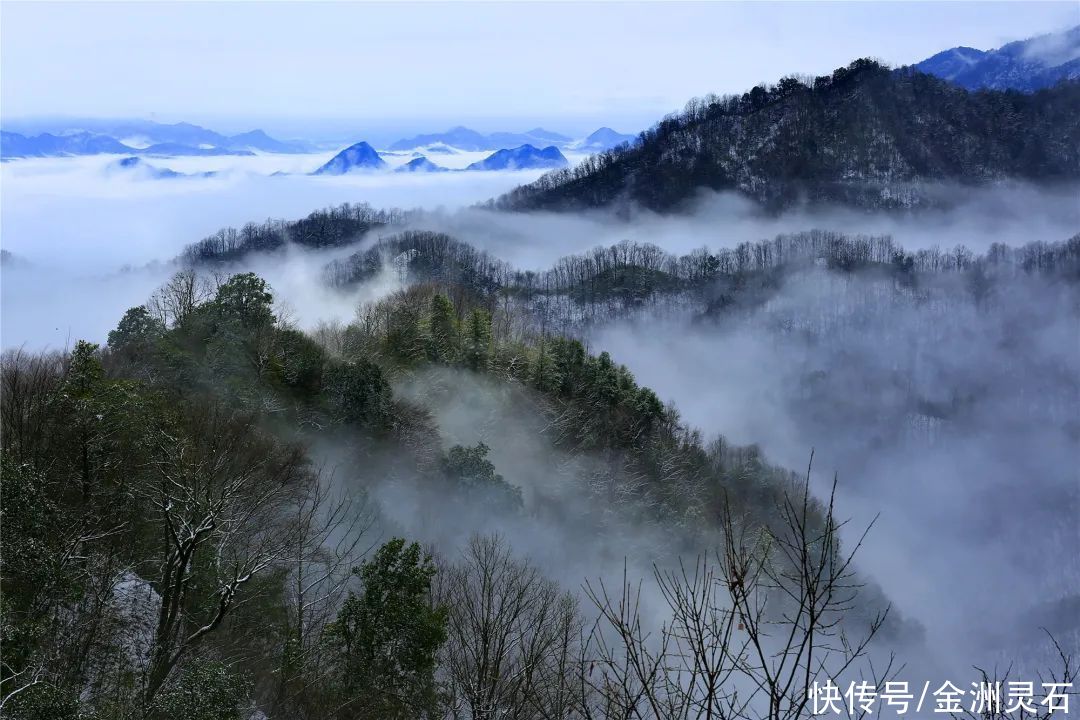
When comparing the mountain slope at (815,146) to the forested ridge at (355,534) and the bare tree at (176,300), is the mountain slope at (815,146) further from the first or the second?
the bare tree at (176,300)

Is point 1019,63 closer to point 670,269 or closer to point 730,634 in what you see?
point 670,269

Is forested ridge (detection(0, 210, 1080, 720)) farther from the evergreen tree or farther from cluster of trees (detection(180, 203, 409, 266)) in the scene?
cluster of trees (detection(180, 203, 409, 266))

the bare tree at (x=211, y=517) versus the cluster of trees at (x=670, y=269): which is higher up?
the bare tree at (x=211, y=517)

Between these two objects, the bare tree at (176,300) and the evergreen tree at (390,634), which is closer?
the evergreen tree at (390,634)

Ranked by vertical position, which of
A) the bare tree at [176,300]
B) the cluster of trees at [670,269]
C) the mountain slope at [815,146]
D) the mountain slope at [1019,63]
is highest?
the mountain slope at [1019,63]

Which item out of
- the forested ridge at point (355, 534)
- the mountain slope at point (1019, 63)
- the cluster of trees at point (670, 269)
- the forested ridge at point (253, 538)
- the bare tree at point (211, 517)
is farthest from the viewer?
the mountain slope at point (1019, 63)

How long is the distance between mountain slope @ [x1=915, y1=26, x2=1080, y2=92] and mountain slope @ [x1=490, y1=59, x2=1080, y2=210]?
5758 cm

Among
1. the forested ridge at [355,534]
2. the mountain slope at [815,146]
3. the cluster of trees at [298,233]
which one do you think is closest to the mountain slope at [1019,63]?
the mountain slope at [815,146]

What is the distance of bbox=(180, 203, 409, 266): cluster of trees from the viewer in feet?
192

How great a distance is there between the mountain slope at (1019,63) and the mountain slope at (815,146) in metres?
57.6

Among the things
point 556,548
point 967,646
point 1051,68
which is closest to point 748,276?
point 967,646

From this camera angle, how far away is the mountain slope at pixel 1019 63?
160375mm

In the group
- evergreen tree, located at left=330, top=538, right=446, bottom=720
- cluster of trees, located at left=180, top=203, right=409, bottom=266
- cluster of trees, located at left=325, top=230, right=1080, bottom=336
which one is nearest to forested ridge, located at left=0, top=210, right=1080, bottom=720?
evergreen tree, located at left=330, top=538, right=446, bottom=720

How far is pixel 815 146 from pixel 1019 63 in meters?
109
